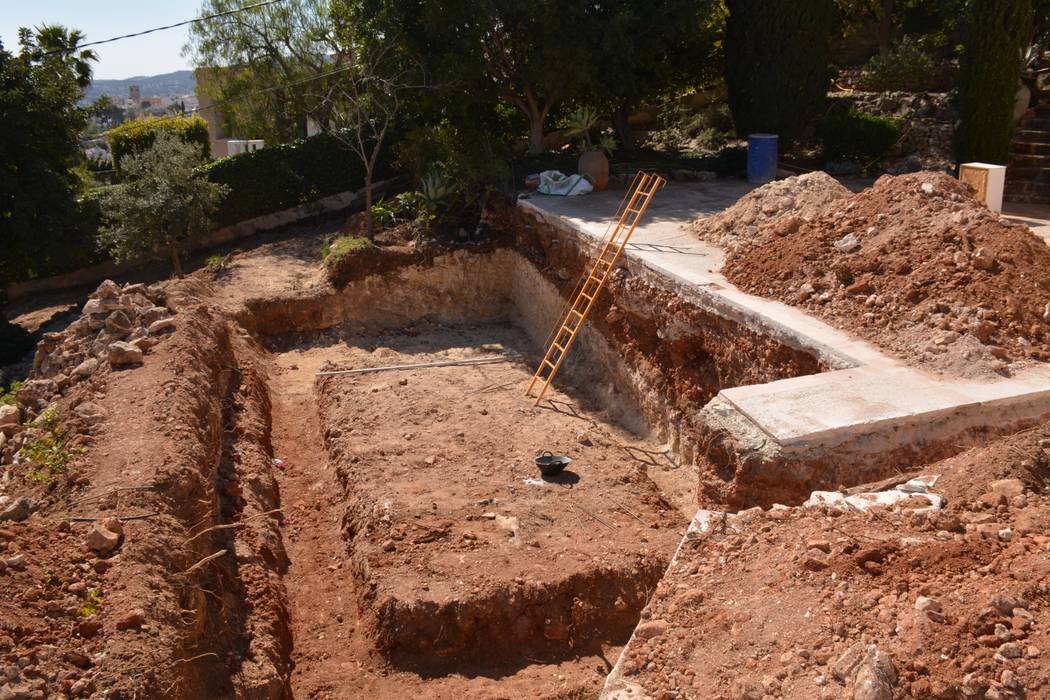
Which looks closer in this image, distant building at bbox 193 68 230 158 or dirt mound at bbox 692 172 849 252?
dirt mound at bbox 692 172 849 252

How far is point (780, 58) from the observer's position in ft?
55.3

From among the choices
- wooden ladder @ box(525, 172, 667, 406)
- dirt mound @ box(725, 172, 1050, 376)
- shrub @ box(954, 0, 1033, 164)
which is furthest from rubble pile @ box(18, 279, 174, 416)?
shrub @ box(954, 0, 1033, 164)

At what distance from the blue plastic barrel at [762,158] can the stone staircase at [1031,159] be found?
4.05 metres

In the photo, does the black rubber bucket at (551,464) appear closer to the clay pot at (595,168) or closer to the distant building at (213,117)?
the clay pot at (595,168)

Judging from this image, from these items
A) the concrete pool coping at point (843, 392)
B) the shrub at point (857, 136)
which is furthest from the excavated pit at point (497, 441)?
the shrub at point (857, 136)

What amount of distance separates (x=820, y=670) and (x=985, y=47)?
578 inches

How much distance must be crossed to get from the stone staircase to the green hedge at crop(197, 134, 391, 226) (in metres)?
12.9

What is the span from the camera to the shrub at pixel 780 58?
16.7 m

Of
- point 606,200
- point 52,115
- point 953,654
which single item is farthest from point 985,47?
point 52,115

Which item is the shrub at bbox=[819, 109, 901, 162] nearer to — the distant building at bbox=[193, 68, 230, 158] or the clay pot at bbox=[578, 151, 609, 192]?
the clay pot at bbox=[578, 151, 609, 192]

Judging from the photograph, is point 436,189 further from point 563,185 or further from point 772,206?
point 772,206

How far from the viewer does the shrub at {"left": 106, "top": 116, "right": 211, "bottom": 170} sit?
23.8 metres

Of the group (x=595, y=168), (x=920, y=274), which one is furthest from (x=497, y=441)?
(x=595, y=168)

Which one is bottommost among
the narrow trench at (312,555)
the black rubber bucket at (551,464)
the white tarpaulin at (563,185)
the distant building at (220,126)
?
the narrow trench at (312,555)
